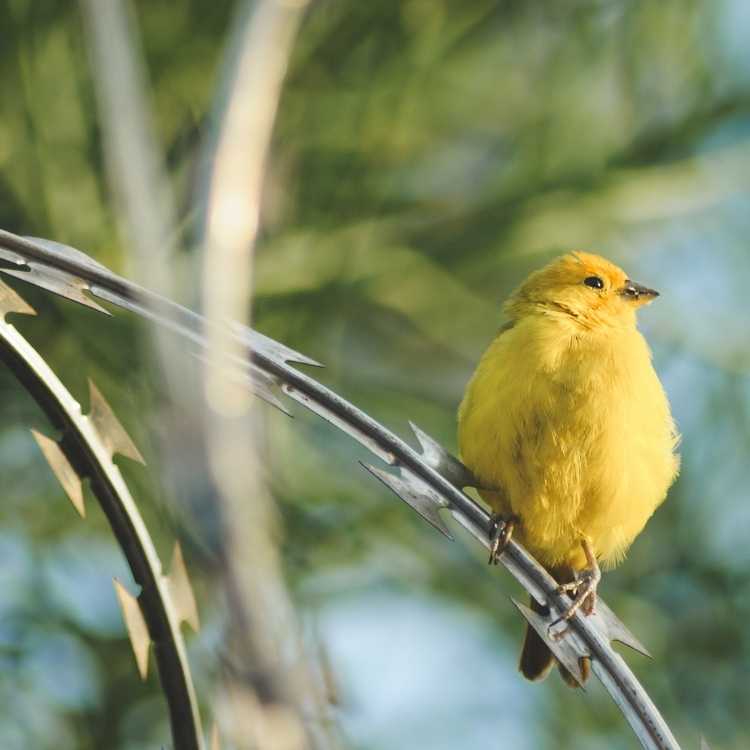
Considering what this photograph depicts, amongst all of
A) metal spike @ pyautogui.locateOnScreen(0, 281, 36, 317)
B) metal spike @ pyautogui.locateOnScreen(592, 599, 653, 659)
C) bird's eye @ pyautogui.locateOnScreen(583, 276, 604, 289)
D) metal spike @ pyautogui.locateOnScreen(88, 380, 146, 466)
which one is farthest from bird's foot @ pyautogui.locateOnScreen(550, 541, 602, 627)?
metal spike @ pyautogui.locateOnScreen(0, 281, 36, 317)

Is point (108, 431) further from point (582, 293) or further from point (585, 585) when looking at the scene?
point (582, 293)

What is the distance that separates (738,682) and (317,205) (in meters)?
2.08

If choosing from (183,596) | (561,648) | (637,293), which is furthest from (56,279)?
(637,293)

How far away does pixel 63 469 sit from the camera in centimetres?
112

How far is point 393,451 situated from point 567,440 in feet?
3.86

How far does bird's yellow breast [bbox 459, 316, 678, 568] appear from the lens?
2.31m

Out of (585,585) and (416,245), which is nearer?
(585,585)

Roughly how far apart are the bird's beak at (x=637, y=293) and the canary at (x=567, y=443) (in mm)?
377

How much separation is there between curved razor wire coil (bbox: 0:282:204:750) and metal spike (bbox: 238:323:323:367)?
14 centimetres

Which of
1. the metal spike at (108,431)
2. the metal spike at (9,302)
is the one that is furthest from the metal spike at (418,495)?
the metal spike at (9,302)

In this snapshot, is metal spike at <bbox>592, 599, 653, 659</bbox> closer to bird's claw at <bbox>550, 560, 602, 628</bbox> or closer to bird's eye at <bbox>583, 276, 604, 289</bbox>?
bird's claw at <bbox>550, 560, 602, 628</bbox>

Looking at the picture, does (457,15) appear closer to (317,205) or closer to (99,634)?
(317,205)

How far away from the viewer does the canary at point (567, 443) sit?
2.31 metres

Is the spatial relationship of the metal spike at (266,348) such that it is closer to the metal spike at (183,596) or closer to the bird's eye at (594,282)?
the metal spike at (183,596)
